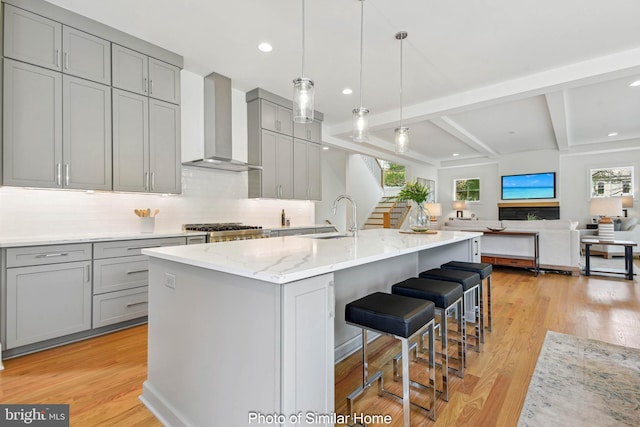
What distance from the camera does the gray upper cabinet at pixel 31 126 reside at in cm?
243

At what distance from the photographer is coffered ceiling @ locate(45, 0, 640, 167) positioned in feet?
8.70

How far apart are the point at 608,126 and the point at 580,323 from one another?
5.48 m

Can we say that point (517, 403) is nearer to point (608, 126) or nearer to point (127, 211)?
point (127, 211)

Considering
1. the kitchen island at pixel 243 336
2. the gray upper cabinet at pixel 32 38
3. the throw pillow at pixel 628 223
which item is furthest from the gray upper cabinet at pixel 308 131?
the throw pillow at pixel 628 223

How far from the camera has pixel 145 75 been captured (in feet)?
10.5

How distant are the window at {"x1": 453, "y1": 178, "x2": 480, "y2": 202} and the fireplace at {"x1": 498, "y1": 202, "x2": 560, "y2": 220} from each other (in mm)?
976

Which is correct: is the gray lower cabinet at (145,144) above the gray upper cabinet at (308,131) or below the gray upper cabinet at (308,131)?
below

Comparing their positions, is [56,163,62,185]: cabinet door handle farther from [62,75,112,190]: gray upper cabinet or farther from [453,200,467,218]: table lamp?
[453,200,467,218]: table lamp

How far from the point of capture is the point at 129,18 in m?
2.79

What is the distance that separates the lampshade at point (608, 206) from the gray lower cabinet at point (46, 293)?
24.0 feet

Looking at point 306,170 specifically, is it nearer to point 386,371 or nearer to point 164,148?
point 164,148

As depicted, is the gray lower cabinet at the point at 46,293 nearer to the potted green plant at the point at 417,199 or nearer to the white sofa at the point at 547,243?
the potted green plant at the point at 417,199

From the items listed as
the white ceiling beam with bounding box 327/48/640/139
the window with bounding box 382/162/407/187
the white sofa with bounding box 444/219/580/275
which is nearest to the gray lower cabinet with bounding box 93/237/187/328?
the white ceiling beam with bounding box 327/48/640/139

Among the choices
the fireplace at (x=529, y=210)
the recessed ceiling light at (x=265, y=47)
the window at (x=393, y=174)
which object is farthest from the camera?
the window at (x=393, y=174)
